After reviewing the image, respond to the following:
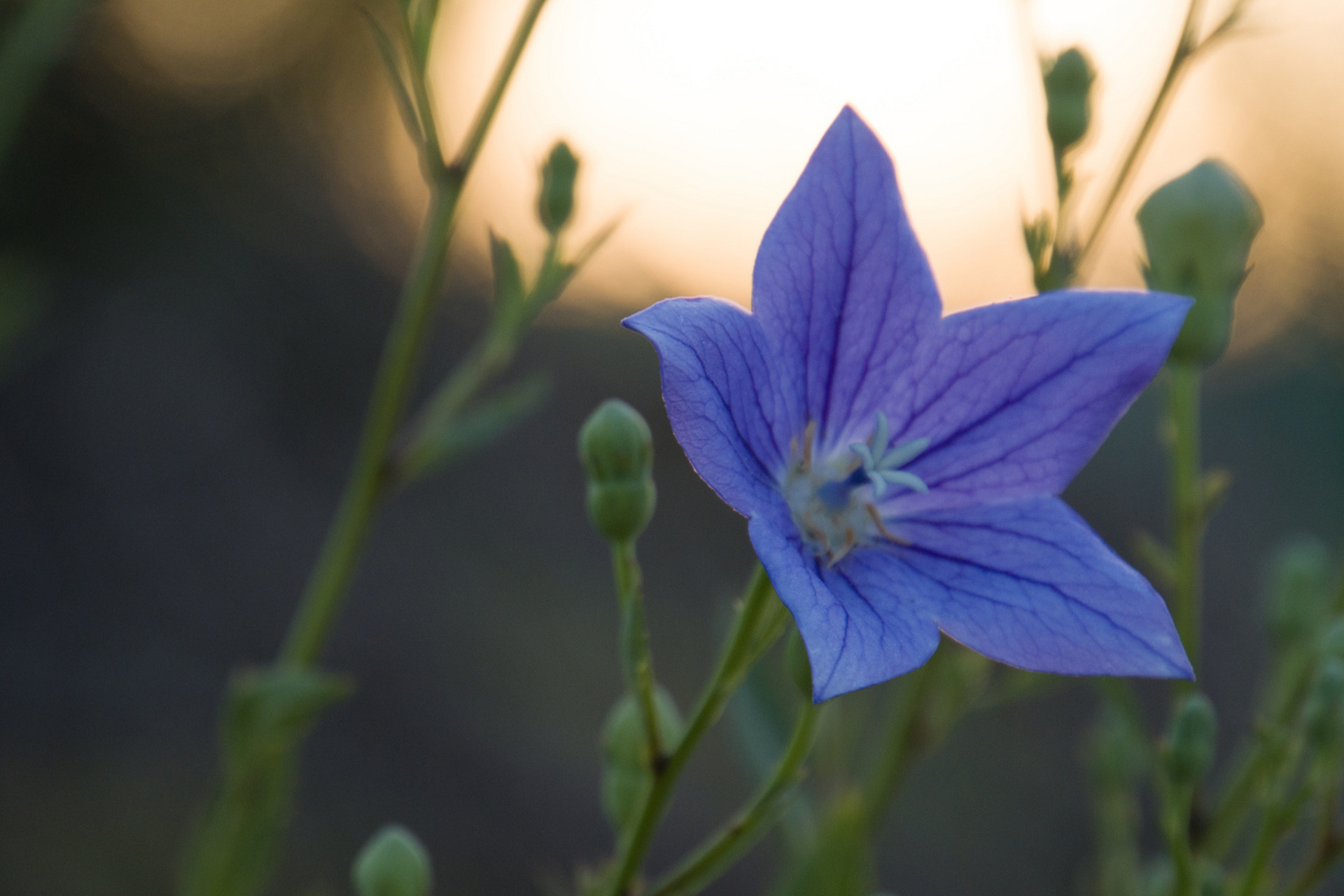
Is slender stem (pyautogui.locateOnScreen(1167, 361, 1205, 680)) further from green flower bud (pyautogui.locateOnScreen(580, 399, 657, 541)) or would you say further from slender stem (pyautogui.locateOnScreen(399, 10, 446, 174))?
slender stem (pyautogui.locateOnScreen(399, 10, 446, 174))

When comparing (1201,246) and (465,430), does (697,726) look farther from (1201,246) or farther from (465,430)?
(1201,246)

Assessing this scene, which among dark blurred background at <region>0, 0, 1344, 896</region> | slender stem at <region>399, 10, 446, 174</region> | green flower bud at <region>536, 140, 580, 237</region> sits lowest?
dark blurred background at <region>0, 0, 1344, 896</region>

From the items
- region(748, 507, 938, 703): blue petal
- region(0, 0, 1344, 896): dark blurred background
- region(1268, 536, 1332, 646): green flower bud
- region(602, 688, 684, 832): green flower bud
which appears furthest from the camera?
region(0, 0, 1344, 896): dark blurred background

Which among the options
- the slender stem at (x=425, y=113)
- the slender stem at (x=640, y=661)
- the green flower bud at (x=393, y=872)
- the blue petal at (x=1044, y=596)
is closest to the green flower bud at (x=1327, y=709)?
the blue petal at (x=1044, y=596)

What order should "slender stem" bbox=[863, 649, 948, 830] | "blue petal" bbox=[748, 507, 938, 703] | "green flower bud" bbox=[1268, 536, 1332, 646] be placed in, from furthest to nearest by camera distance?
"green flower bud" bbox=[1268, 536, 1332, 646] < "slender stem" bbox=[863, 649, 948, 830] < "blue petal" bbox=[748, 507, 938, 703]

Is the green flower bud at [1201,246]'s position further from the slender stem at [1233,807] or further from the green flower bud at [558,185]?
the green flower bud at [558,185]

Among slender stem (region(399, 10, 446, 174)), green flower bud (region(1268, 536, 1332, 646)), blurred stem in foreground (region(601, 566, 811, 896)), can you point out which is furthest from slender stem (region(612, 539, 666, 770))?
green flower bud (region(1268, 536, 1332, 646))
